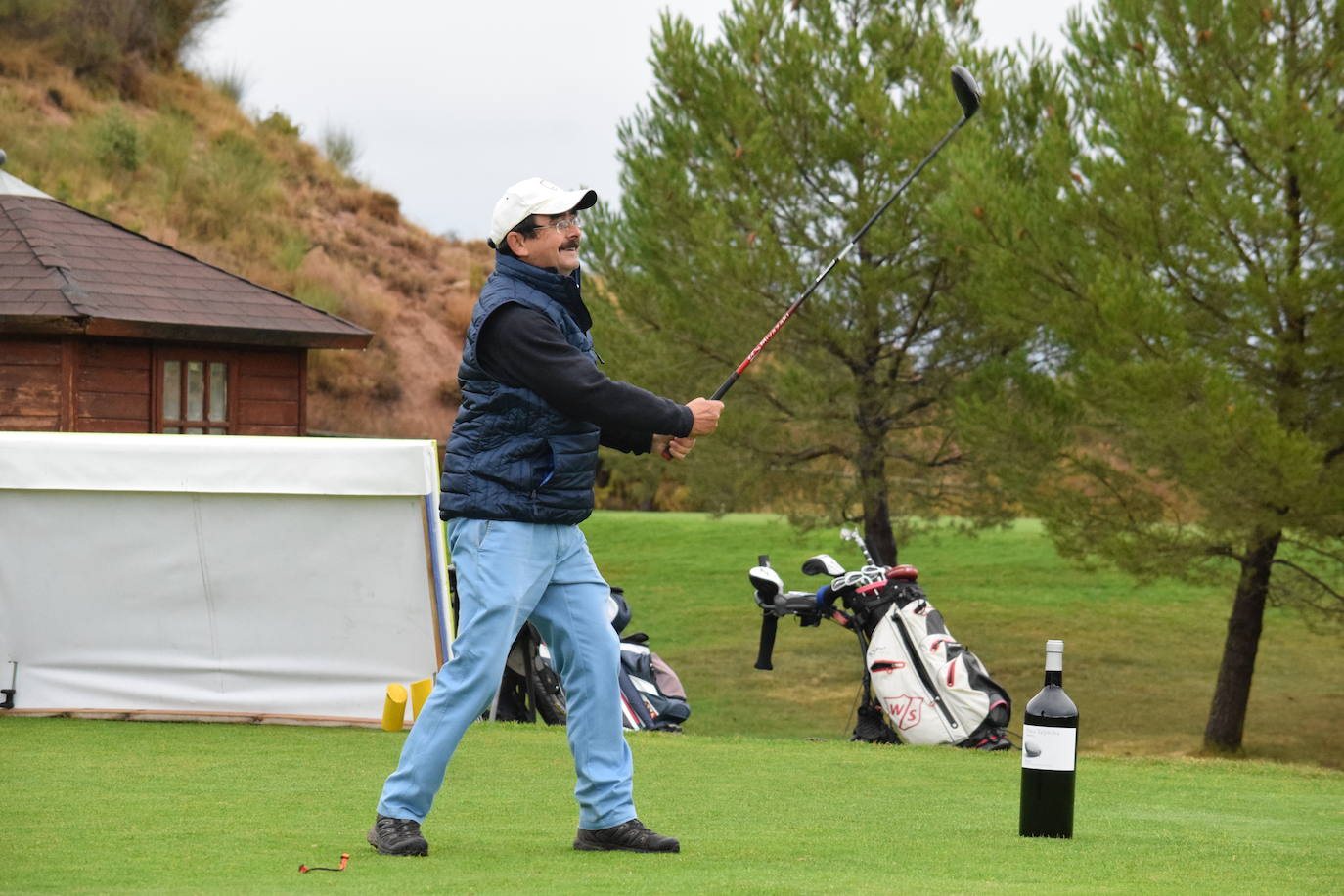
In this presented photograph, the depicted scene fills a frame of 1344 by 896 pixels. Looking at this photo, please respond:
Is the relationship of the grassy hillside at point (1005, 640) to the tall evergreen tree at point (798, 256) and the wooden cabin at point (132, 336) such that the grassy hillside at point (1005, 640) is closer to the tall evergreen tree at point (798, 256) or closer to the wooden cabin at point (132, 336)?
the tall evergreen tree at point (798, 256)

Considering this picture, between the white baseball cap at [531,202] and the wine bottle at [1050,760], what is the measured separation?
1.73 metres

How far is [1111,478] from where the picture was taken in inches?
597

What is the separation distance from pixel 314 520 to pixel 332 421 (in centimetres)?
2984

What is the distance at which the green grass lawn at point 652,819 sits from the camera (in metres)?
4.10

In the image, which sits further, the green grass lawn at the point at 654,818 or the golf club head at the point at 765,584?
the golf club head at the point at 765,584

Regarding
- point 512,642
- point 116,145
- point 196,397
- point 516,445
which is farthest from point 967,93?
point 116,145

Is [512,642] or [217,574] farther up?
[512,642]

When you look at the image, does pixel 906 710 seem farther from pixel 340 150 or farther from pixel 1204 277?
pixel 340 150

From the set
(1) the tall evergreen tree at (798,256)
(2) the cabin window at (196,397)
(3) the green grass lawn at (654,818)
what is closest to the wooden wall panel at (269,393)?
(2) the cabin window at (196,397)

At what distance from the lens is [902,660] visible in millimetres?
9492

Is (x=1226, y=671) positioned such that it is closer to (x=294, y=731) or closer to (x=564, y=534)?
(x=294, y=731)

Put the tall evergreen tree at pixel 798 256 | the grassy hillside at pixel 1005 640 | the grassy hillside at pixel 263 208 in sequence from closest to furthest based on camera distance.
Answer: the grassy hillside at pixel 1005 640
the tall evergreen tree at pixel 798 256
the grassy hillside at pixel 263 208

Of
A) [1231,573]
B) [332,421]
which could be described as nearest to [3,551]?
[1231,573]

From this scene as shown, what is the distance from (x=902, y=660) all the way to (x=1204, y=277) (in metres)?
5.37
